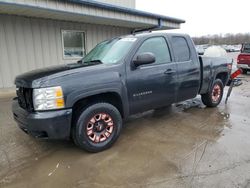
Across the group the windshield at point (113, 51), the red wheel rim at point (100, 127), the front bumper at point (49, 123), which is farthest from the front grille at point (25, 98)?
the windshield at point (113, 51)

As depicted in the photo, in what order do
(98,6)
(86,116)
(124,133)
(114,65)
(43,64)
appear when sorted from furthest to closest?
(43,64) → (98,6) → (124,133) → (114,65) → (86,116)

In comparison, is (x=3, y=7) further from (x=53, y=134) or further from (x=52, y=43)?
(x=53, y=134)

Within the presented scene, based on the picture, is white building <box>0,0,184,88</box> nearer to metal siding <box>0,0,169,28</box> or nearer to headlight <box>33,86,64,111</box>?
metal siding <box>0,0,169,28</box>

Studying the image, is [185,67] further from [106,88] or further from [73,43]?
[73,43]

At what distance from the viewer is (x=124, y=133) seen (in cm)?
448

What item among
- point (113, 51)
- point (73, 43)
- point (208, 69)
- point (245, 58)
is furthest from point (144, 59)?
point (245, 58)

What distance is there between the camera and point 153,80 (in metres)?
4.22

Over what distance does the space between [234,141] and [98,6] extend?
632cm

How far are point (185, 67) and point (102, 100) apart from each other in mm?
2102

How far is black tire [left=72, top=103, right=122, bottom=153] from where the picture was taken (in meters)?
3.41

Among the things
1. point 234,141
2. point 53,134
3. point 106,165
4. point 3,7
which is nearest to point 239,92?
point 234,141

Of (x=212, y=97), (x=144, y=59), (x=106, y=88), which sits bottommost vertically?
(x=212, y=97)

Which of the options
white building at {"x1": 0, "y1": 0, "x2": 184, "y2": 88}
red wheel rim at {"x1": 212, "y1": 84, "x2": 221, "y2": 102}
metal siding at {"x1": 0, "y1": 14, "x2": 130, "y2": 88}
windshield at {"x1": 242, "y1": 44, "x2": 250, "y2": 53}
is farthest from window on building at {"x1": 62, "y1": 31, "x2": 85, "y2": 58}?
windshield at {"x1": 242, "y1": 44, "x2": 250, "y2": 53}

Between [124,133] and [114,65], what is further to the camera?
[124,133]
